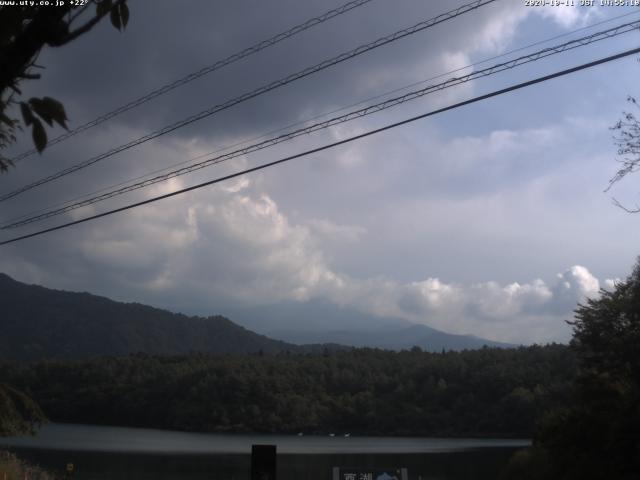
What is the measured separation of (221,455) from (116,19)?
62995 mm

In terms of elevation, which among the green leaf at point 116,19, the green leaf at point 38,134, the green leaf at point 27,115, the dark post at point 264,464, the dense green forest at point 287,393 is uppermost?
the dense green forest at point 287,393

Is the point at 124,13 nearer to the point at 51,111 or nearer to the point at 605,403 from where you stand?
the point at 51,111

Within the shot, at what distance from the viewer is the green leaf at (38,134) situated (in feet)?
11.2

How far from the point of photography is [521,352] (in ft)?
304

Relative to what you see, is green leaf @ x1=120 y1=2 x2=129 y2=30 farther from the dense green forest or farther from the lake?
the dense green forest

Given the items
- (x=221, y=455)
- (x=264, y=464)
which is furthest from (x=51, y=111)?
(x=221, y=455)

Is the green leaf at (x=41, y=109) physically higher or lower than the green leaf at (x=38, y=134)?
higher

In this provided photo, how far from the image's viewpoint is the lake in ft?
159

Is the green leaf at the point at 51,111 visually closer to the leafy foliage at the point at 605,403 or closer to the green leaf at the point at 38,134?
the green leaf at the point at 38,134

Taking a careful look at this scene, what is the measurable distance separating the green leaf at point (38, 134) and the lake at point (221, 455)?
114 ft

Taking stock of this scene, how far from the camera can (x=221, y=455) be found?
63125mm

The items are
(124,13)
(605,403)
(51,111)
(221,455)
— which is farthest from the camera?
(221,455)

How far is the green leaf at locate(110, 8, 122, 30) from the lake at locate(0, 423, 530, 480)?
3458 centimetres

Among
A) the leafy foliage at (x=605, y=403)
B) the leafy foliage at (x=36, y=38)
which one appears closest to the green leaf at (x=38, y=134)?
the leafy foliage at (x=36, y=38)
